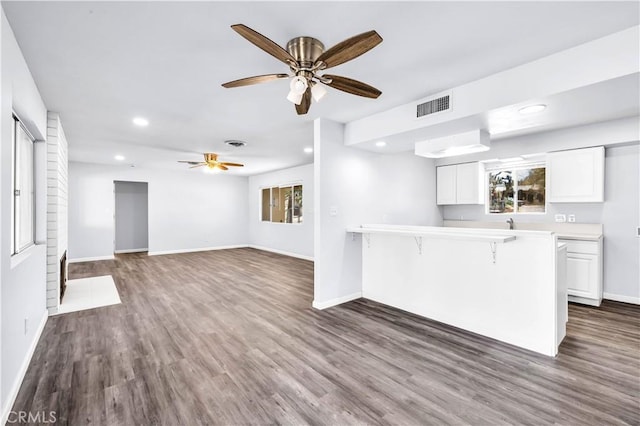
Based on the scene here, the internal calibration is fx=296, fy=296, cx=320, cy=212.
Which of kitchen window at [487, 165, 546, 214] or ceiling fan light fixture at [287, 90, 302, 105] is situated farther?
kitchen window at [487, 165, 546, 214]

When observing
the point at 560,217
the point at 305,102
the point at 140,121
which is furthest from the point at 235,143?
the point at 560,217

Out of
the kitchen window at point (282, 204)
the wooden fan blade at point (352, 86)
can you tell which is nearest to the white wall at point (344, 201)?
the wooden fan blade at point (352, 86)

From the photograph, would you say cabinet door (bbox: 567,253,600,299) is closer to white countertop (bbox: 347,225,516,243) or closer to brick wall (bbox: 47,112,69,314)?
white countertop (bbox: 347,225,516,243)

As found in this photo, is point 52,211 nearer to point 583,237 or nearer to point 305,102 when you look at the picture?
point 305,102

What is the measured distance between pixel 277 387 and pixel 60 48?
3.03 m

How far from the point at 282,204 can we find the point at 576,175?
6541 mm

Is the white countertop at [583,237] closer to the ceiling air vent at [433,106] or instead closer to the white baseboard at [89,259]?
the ceiling air vent at [433,106]

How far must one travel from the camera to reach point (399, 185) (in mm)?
5031

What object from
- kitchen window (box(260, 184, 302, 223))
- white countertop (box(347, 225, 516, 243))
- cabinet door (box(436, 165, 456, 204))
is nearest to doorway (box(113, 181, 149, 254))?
kitchen window (box(260, 184, 302, 223))

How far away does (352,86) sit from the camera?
2328 mm

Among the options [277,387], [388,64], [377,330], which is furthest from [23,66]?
[377,330]

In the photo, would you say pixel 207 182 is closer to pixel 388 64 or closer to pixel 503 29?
pixel 388 64

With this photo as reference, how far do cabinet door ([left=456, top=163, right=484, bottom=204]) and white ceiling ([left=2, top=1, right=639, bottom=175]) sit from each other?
9.01 feet

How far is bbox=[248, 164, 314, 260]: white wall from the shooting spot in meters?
7.64
